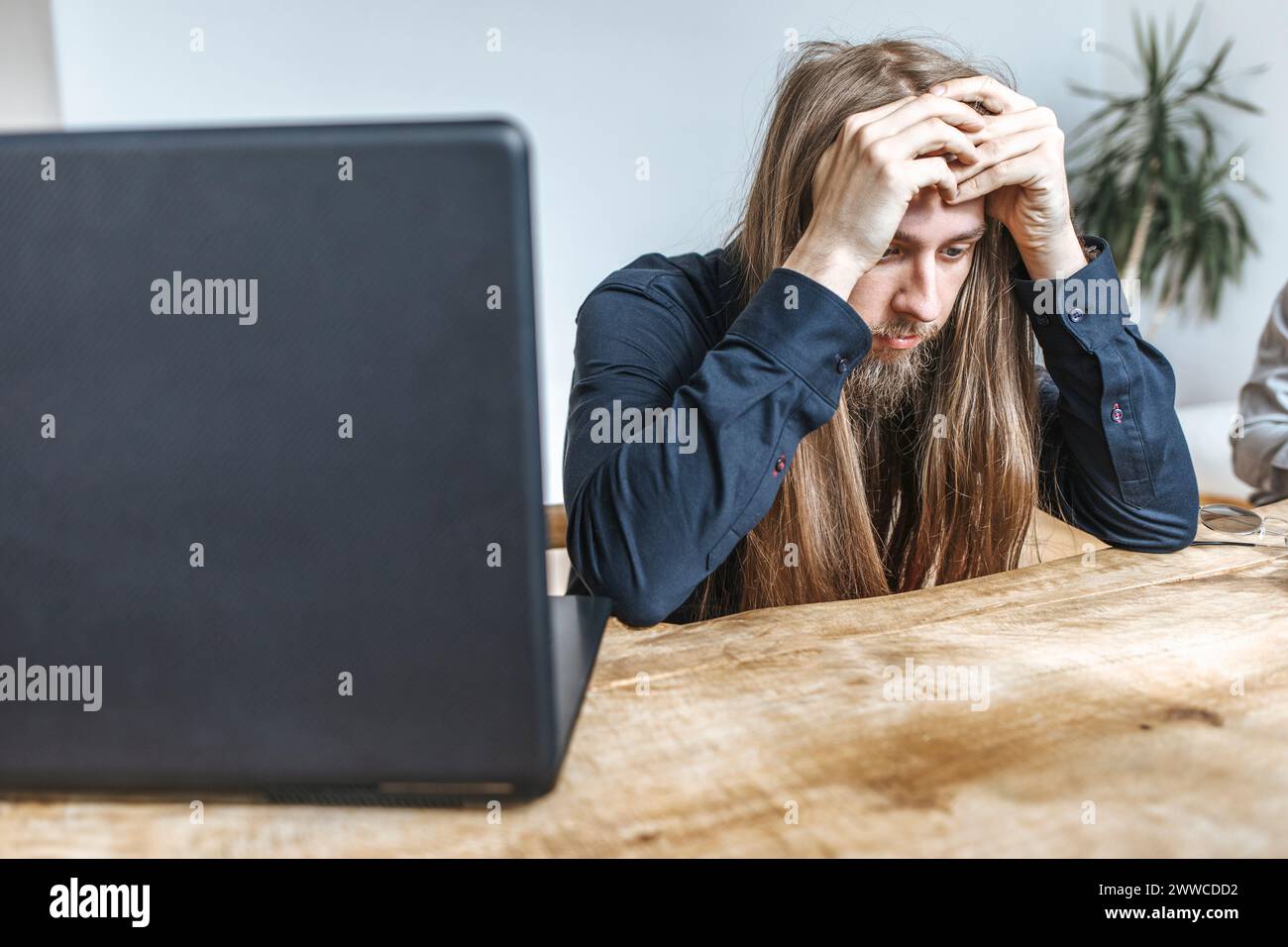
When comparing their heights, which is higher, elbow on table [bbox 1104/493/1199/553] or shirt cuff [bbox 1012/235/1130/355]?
shirt cuff [bbox 1012/235/1130/355]

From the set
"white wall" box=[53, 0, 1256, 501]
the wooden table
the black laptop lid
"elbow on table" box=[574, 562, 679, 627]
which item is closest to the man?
"elbow on table" box=[574, 562, 679, 627]

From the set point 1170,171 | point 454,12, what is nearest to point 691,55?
point 454,12

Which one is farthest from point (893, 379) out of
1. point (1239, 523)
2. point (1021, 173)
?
point (1239, 523)

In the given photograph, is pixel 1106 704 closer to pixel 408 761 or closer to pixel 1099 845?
pixel 1099 845

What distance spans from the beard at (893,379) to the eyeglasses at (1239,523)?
365 mm

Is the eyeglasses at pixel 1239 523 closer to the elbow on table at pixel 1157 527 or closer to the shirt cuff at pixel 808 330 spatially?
the elbow on table at pixel 1157 527

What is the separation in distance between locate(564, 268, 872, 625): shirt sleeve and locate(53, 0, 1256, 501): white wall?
7.55ft

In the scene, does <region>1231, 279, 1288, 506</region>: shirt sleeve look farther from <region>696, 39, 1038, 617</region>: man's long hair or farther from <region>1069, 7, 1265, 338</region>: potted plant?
<region>1069, 7, 1265, 338</region>: potted plant

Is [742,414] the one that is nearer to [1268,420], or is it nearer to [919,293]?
[919,293]

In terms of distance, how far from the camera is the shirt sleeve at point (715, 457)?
2.91 ft

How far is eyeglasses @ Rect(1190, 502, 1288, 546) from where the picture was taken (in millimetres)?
1080

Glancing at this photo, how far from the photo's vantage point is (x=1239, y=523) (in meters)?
1.14

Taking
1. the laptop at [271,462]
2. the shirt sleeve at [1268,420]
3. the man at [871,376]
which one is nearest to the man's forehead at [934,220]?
the man at [871,376]
